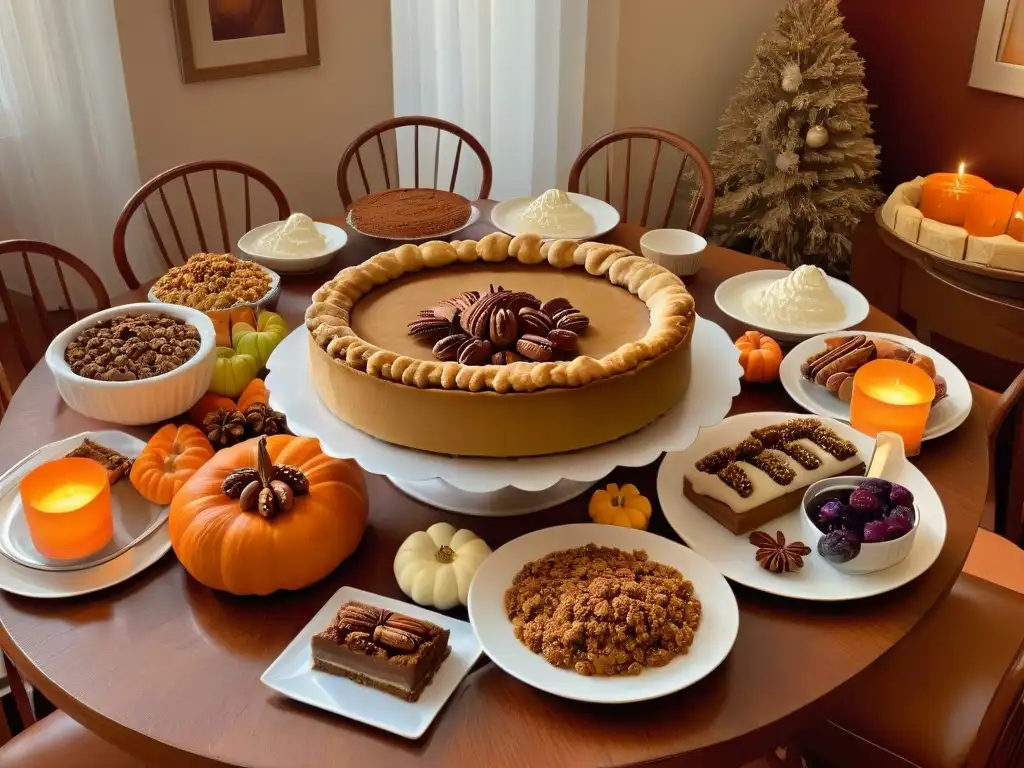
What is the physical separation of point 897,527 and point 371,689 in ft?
2.23

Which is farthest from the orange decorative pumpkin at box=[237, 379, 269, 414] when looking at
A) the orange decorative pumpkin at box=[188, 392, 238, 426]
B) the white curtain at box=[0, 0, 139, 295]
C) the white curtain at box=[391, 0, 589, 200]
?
the white curtain at box=[391, 0, 589, 200]

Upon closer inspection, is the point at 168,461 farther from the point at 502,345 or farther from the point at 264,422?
the point at 502,345

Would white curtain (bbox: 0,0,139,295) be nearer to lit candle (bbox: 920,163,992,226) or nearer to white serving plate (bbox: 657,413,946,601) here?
white serving plate (bbox: 657,413,946,601)

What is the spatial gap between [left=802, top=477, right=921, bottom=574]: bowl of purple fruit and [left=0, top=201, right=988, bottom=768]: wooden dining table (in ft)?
0.19

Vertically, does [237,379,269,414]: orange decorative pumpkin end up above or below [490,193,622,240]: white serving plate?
below

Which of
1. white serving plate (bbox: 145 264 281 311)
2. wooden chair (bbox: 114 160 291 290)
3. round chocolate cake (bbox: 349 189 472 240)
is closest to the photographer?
white serving plate (bbox: 145 264 281 311)

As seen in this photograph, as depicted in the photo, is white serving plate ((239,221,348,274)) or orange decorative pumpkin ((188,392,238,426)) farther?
white serving plate ((239,221,348,274))

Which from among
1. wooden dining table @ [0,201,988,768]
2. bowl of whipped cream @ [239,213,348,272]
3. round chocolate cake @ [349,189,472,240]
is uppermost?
round chocolate cake @ [349,189,472,240]

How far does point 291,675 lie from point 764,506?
66 cm

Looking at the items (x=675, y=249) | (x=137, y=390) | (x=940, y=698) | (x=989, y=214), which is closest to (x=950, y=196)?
(x=989, y=214)

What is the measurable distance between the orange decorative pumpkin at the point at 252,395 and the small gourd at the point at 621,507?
0.58 meters

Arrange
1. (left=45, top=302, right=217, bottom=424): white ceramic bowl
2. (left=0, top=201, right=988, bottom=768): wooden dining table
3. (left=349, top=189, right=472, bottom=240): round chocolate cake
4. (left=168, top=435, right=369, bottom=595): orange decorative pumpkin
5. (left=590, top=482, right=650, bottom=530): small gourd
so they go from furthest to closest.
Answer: (left=349, top=189, right=472, bottom=240): round chocolate cake → (left=45, top=302, right=217, bottom=424): white ceramic bowl → (left=590, top=482, right=650, bottom=530): small gourd → (left=168, top=435, right=369, bottom=595): orange decorative pumpkin → (left=0, top=201, right=988, bottom=768): wooden dining table

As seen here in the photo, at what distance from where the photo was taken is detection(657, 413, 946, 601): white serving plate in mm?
1215

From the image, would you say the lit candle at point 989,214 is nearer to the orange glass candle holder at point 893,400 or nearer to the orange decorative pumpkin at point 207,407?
the orange glass candle holder at point 893,400
